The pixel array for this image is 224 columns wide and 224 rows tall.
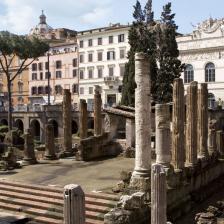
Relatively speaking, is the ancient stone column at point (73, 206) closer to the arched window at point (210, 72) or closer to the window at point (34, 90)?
the arched window at point (210, 72)

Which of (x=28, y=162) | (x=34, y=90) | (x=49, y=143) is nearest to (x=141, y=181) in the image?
(x=28, y=162)

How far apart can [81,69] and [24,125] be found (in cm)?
1500

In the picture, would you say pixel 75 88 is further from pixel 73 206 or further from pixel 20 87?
pixel 73 206

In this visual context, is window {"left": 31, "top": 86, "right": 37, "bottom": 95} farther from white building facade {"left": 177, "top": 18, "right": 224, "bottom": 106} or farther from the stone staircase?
the stone staircase

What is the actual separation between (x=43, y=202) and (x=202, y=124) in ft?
35.0

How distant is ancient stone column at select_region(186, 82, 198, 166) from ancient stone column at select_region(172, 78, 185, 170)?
5.47ft

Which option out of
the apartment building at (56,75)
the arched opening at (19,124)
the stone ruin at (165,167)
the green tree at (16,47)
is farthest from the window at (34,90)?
the stone ruin at (165,167)

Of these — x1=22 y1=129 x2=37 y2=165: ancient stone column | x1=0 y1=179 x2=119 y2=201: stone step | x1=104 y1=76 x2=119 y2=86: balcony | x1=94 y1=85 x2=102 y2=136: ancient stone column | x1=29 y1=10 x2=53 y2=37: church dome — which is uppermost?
x1=29 y1=10 x2=53 y2=37: church dome

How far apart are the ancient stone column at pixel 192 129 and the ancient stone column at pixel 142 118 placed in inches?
214

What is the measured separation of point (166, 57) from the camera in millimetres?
45656

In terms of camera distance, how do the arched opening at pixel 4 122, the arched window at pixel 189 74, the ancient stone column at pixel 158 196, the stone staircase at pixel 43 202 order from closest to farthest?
the ancient stone column at pixel 158 196 → the stone staircase at pixel 43 202 → the arched window at pixel 189 74 → the arched opening at pixel 4 122

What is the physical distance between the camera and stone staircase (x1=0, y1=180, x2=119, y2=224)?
16.4 metres

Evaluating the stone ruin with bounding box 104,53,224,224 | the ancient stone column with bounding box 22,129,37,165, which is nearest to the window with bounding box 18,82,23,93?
the ancient stone column with bounding box 22,129,37,165

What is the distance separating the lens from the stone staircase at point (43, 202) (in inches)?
647
